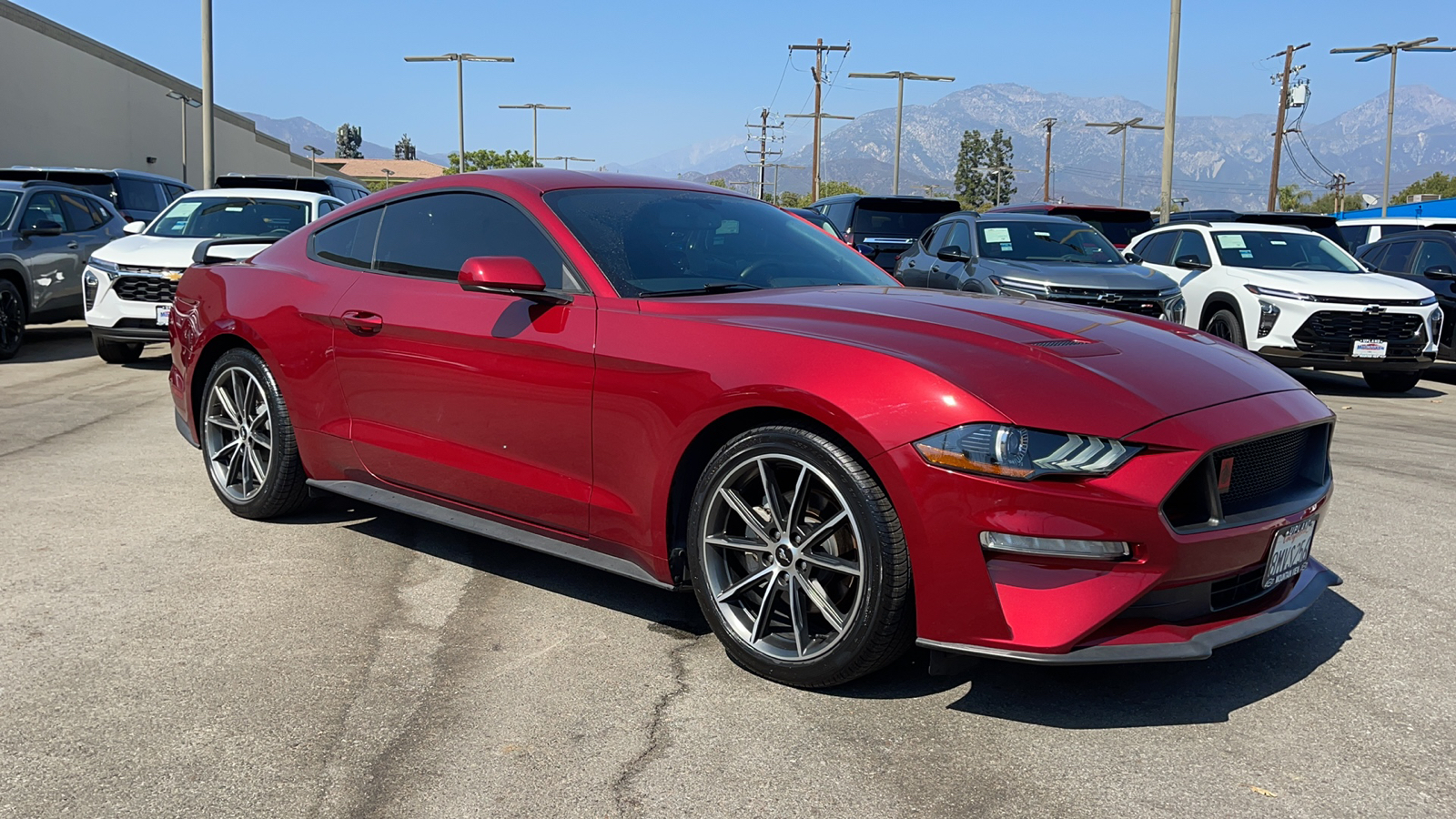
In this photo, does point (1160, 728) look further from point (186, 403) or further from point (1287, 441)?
point (186, 403)

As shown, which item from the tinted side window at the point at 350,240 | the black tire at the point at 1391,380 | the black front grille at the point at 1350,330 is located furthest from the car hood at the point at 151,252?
the black tire at the point at 1391,380

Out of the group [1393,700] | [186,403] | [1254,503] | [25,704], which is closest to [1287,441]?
[1254,503]

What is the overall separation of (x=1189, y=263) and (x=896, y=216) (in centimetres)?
555

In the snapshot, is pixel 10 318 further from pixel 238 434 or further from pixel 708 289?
pixel 708 289

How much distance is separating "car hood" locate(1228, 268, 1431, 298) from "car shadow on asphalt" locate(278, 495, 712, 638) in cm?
878

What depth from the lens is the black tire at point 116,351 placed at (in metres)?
11.3

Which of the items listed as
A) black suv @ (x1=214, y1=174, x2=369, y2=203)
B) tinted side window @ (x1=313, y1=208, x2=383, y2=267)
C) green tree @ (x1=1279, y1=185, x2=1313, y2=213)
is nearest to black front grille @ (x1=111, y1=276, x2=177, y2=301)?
black suv @ (x1=214, y1=174, x2=369, y2=203)

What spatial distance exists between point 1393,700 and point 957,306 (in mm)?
1724

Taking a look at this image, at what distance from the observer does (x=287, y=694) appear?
10.9ft

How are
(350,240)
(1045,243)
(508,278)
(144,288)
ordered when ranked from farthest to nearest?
(1045,243) → (144,288) → (350,240) → (508,278)

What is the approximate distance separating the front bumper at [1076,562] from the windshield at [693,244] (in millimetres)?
1322

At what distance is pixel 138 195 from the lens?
17.8 metres

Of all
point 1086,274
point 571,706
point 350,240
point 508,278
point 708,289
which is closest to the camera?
point 571,706

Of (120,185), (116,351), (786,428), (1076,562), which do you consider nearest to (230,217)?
(116,351)
